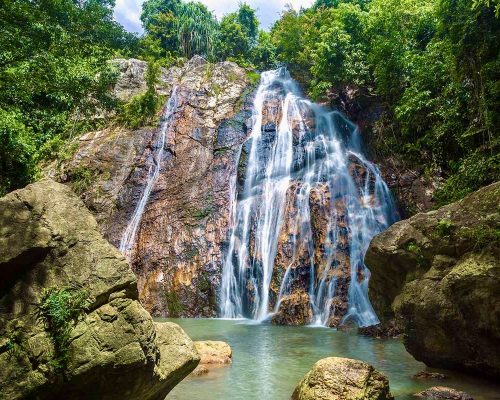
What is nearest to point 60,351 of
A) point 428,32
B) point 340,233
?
point 340,233

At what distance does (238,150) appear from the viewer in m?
21.7

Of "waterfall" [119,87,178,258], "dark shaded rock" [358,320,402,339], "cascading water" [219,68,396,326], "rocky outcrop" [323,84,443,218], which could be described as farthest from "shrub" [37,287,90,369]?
"waterfall" [119,87,178,258]

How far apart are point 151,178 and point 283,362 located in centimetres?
1434

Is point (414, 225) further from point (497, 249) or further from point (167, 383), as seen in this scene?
point (167, 383)

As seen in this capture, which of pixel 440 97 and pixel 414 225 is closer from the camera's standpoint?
pixel 414 225

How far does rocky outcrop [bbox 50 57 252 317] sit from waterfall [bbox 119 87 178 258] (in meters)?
0.16

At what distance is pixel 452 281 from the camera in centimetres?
645

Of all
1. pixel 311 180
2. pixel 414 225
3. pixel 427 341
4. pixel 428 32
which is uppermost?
pixel 428 32

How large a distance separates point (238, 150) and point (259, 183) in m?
2.93

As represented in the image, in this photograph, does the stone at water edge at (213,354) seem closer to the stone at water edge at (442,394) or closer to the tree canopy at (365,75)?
the stone at water edge at (442,394)

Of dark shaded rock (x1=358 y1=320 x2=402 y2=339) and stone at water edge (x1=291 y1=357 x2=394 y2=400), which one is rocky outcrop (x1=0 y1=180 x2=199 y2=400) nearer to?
stone at water edge (x1=291 y1=357 x2=394 y2=400)

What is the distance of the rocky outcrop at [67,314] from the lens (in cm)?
379

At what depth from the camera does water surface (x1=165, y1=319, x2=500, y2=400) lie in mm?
6336

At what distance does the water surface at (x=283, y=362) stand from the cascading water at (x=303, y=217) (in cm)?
229
